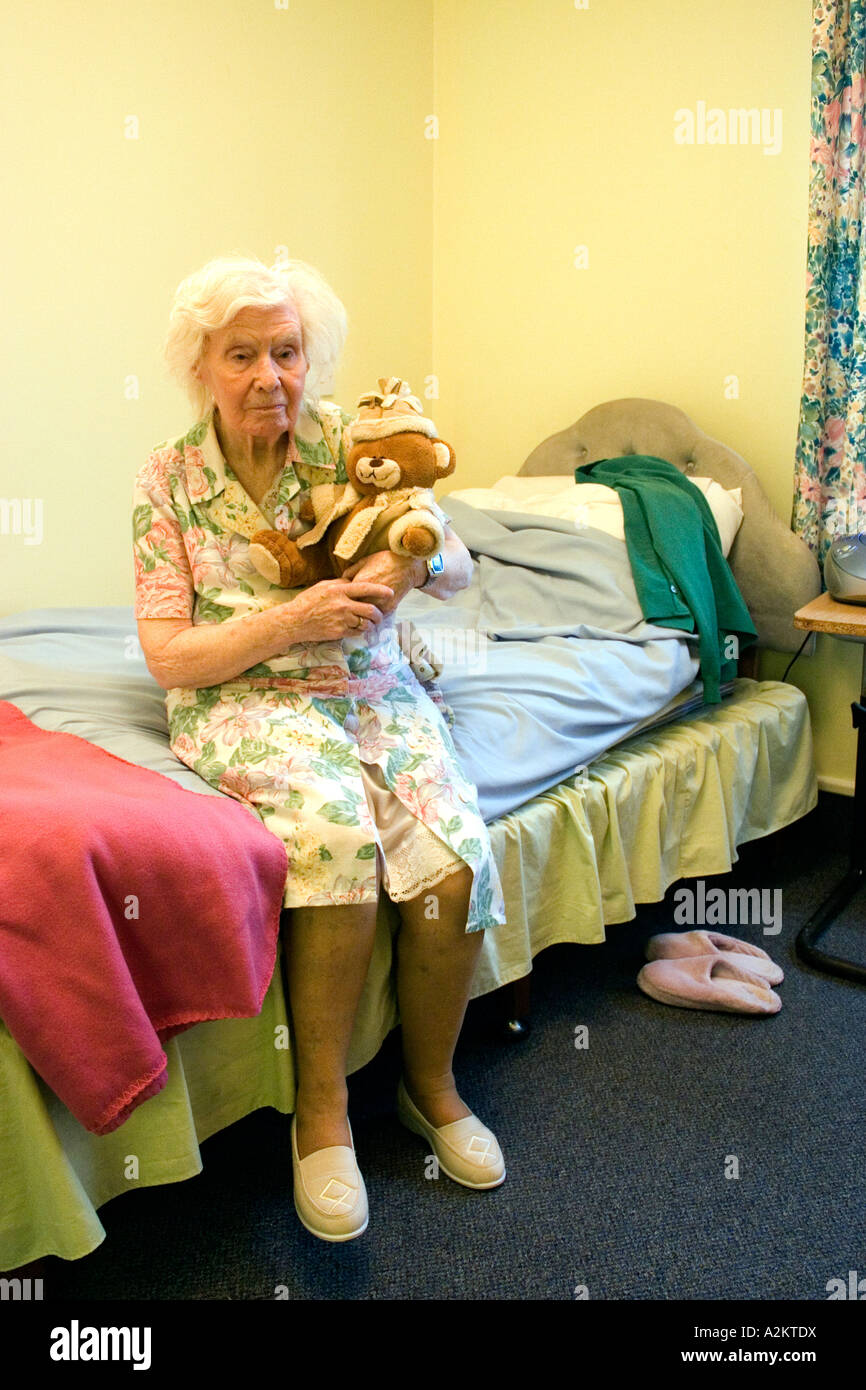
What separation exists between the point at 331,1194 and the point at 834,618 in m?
1.38

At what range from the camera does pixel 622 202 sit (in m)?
2.77

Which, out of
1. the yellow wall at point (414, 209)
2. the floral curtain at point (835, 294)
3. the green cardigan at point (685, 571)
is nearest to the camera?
the floral curtain at point (835, 294)

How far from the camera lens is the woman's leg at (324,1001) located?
134 centimetres

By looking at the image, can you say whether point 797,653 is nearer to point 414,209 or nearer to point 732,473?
point 732,473

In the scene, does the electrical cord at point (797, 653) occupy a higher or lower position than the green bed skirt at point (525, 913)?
higher

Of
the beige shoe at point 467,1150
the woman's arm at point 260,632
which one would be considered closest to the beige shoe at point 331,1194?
the beige shoe at point 467,1150

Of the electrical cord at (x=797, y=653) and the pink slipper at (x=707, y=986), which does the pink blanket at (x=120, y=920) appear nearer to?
the pink slipper at (x=707, y=986)

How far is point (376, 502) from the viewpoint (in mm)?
1461

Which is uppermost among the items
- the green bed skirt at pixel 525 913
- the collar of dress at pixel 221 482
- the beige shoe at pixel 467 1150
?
the collar of dress at pixel 221 482

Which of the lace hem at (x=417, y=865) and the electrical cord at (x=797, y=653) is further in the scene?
the electrical cord at (x=797, y=653)

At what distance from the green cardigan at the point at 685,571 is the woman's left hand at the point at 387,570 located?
886mm

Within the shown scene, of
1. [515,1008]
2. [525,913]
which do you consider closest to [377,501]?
[525,913]

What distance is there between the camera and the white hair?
1.41m
